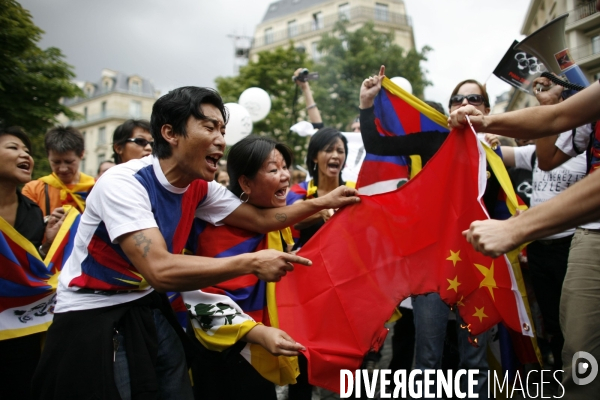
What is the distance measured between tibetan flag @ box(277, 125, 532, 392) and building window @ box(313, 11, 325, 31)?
4074cm

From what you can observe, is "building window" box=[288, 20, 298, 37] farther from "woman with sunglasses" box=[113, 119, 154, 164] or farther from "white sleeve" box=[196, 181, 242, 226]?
"white sleeve" box=[196, 181, 242, 226]

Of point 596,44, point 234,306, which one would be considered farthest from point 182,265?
point 596,44

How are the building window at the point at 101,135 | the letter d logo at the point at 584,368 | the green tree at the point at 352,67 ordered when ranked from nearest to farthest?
the letter d logo at the point at 584,368
the green tree at the point at 352,67
the building window at the point at 101,135

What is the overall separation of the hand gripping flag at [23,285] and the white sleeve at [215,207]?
1.46 meters

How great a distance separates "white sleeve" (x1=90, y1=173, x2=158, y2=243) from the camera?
2.02 m

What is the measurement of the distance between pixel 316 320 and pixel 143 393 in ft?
3.24

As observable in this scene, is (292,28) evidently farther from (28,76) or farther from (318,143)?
(318,143)

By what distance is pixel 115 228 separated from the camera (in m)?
2.02

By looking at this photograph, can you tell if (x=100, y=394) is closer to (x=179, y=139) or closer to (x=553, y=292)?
(x=179, y=139)

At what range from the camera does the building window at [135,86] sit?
180 feet

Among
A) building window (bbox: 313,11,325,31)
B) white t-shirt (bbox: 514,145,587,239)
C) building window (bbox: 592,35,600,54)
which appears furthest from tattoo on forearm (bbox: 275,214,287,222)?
building window (bbox: 313,11,325,31)

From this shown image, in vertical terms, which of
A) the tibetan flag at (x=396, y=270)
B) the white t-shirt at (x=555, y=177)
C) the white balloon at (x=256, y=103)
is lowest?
the tibetan flag at (x=396, y=270)

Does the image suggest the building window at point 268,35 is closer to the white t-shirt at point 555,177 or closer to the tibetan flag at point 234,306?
the white t-shirt at point 555,177

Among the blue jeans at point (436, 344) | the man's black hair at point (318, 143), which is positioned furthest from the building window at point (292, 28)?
the blue jeans at point (436, 344)
